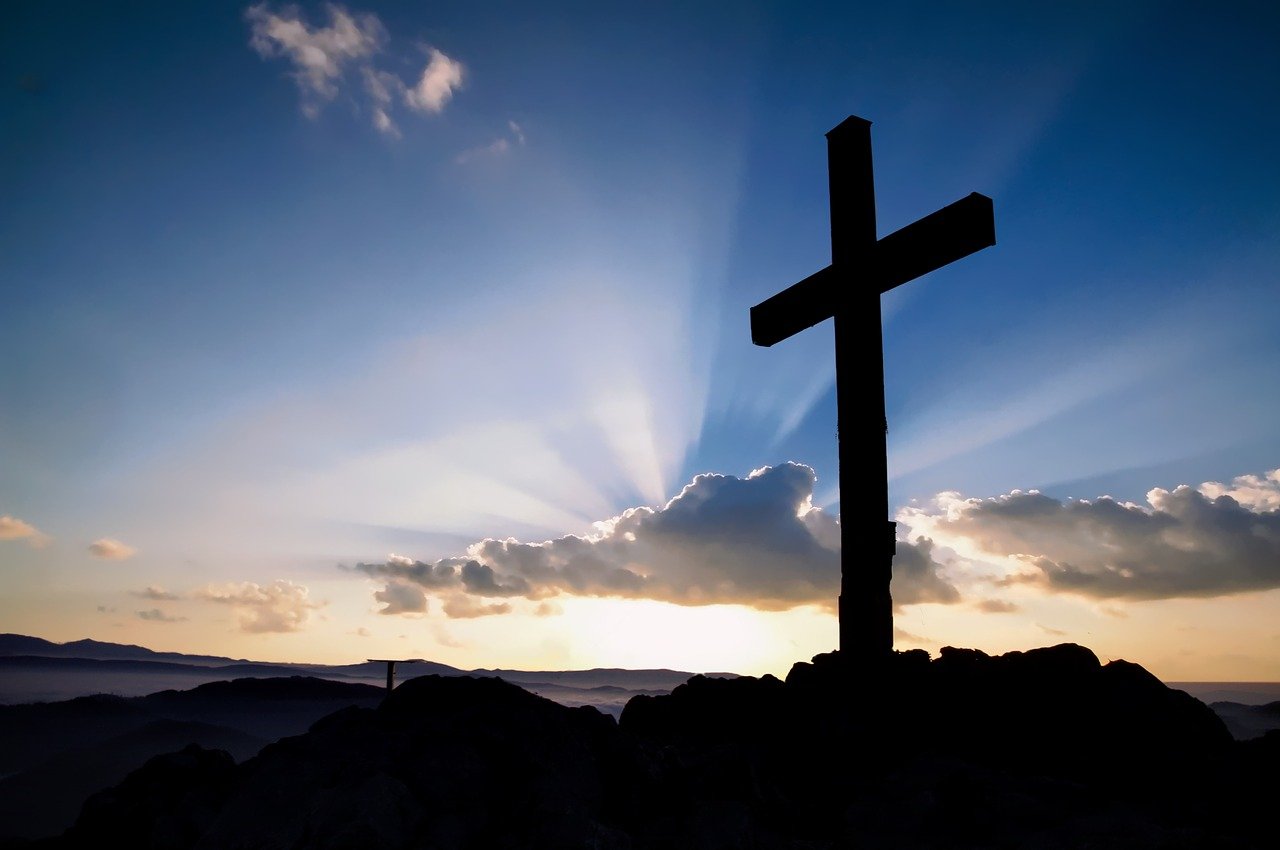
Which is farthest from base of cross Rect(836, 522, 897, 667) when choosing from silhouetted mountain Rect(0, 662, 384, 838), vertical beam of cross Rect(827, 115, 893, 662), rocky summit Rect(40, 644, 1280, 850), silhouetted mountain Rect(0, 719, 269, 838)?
silhouetted mountain Rect(0, 719, 269, 838)

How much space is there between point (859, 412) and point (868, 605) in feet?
5.04

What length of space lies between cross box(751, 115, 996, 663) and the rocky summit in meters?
0.90

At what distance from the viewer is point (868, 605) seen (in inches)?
265

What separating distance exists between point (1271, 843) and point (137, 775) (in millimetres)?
5875

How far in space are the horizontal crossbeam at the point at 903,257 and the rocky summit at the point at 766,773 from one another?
3.15 m

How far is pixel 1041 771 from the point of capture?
16.4 ft

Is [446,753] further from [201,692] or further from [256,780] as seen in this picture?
[201,692]

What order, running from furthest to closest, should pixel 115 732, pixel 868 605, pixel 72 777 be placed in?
pixel 115 732 < pixel 72 777 < pixel 868 605

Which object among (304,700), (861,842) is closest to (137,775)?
(861,842)

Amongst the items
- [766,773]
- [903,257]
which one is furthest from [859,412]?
[766,773]

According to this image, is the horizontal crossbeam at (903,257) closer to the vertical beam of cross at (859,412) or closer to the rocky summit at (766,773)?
the vertical beam of cross at (859,412)

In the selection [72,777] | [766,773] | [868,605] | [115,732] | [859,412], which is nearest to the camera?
[766,773]

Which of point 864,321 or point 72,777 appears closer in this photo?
point 864,321

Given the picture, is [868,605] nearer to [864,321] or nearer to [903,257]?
[864,321]
